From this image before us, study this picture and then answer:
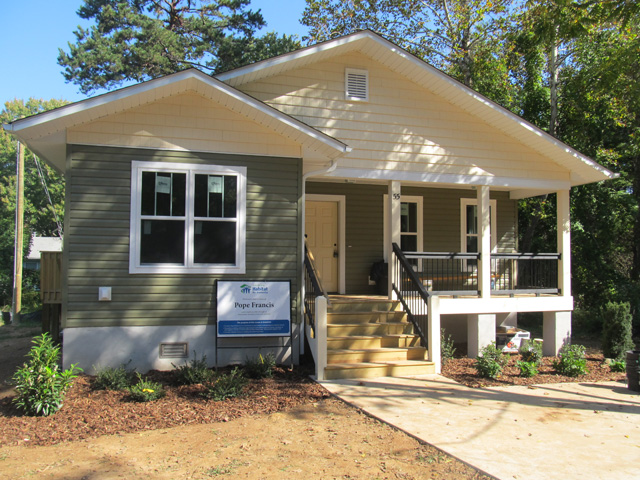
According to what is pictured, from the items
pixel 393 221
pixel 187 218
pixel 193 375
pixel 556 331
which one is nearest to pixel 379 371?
pixel 193 375

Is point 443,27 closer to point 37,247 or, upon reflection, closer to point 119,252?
point 119,252

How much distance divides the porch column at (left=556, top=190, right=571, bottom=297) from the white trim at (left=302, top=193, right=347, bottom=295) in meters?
4.56

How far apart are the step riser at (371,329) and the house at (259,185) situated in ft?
0.09

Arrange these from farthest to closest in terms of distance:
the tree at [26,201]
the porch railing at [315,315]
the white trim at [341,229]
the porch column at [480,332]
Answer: the tree at [26,201] → the white trim at [341,229] → the porch column at [480,332] → the porch railing at [315,315]

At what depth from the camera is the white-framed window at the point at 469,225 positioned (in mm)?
12602

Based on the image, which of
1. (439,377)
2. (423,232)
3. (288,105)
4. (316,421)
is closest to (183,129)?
(288,105)

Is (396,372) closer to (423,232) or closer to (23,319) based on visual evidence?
(423,232)

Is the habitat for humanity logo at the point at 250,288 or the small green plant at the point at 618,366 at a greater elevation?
the habitat for humanity logo at the point at 250,288

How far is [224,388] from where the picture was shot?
665cm

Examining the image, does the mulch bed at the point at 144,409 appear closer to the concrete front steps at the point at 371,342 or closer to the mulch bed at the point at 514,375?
the mulch bed at the point at 514,375

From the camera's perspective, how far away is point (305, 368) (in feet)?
27.3

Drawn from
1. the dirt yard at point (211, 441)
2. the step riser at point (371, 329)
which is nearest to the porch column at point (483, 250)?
the step riser at point (371, 329)

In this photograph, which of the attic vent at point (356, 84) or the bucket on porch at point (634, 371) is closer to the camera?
the bucket on porch at point (634, 371)

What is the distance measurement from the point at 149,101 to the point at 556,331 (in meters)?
9.06
